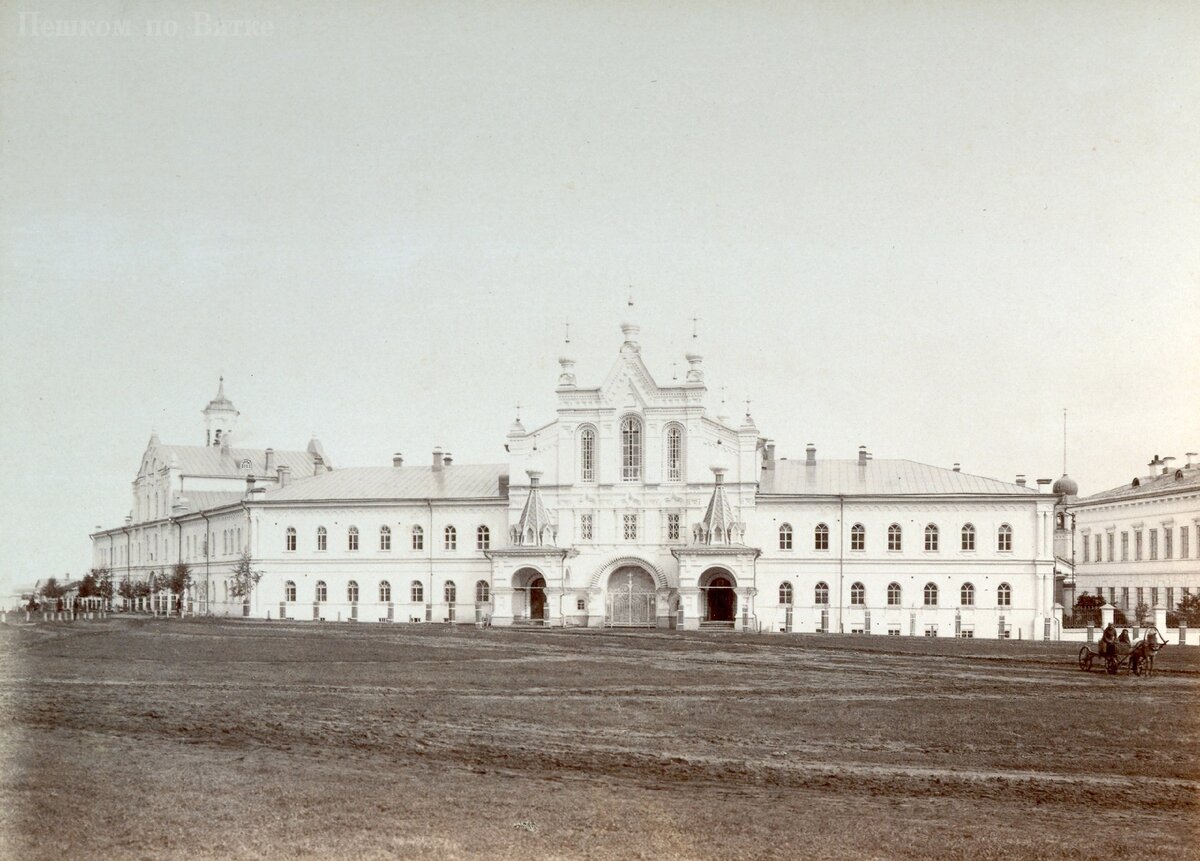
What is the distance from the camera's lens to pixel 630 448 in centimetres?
6178

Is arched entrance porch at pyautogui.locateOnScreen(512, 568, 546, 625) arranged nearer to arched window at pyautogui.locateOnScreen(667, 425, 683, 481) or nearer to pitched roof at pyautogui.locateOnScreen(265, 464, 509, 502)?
pitched roof at pyautogui.locateOnScreen(265, 464, 509, 502)

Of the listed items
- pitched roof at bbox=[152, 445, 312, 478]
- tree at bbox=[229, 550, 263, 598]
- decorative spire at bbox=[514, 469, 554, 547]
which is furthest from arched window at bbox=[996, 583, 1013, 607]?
pitched roof at bbox=[152, 445, 312, 478]

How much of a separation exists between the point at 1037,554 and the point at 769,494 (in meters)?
12.0

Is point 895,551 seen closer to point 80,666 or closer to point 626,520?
point 626,520

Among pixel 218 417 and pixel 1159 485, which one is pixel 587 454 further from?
pixel 218 417

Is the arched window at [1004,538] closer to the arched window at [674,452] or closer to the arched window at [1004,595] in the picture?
the arched window at [1004,595]

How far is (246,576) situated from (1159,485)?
44.7 m

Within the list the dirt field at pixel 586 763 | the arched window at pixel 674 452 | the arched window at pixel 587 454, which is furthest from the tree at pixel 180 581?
the dirt field at pixel 586 763

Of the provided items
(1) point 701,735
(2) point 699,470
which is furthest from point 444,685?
(2) point 699,470

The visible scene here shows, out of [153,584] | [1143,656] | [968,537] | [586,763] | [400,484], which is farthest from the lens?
[153,584]

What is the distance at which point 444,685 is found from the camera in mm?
25516

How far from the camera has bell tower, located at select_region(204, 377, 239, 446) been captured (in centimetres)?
10888

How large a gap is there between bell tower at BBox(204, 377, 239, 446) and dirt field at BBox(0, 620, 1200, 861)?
8117 cm

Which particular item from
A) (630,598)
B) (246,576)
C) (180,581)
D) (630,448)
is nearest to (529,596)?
(630,598)
